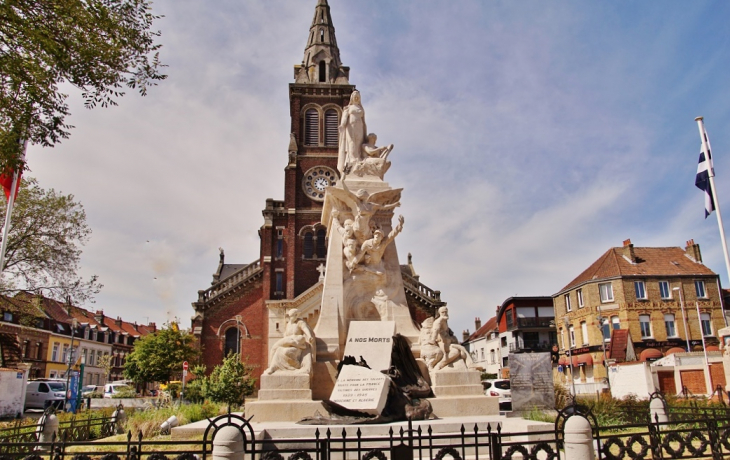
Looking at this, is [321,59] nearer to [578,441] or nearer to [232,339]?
[232,339]

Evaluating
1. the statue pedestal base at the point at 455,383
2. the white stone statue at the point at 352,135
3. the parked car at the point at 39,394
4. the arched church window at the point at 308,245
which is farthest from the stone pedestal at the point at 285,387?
the arched church window at the point at 308,245

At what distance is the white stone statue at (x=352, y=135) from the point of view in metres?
14.3

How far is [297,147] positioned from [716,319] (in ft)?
123

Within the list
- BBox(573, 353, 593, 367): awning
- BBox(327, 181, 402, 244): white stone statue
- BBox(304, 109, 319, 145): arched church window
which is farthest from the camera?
BBox(304, 109, 319, 145): arched church window

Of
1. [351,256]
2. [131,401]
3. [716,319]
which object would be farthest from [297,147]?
[351,256]

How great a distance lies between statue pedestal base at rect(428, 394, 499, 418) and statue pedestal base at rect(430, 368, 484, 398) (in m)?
0.18

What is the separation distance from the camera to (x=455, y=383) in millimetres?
11180

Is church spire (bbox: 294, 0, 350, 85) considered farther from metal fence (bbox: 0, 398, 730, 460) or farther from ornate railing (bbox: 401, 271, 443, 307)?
metal fence (bbox: 0, 398, 730, 460)

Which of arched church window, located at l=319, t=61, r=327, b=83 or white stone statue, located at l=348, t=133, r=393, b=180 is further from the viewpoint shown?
arched church window, located at l=319, t=61, r=327, b=83

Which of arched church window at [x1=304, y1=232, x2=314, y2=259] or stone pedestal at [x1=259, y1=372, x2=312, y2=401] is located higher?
arched church window at [x1=304, y1=232, x2=314, y2=259]

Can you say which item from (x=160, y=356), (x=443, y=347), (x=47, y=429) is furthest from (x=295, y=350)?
(x=160, y=356)

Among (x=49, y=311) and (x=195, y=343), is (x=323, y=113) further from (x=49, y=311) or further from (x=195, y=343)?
(x=49, y=311)

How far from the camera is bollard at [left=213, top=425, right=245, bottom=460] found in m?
5.72

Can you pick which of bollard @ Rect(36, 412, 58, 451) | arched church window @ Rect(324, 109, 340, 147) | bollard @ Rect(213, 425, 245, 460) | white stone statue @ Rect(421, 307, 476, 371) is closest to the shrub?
bollard @ Rect(36, 412, 58, 451)
